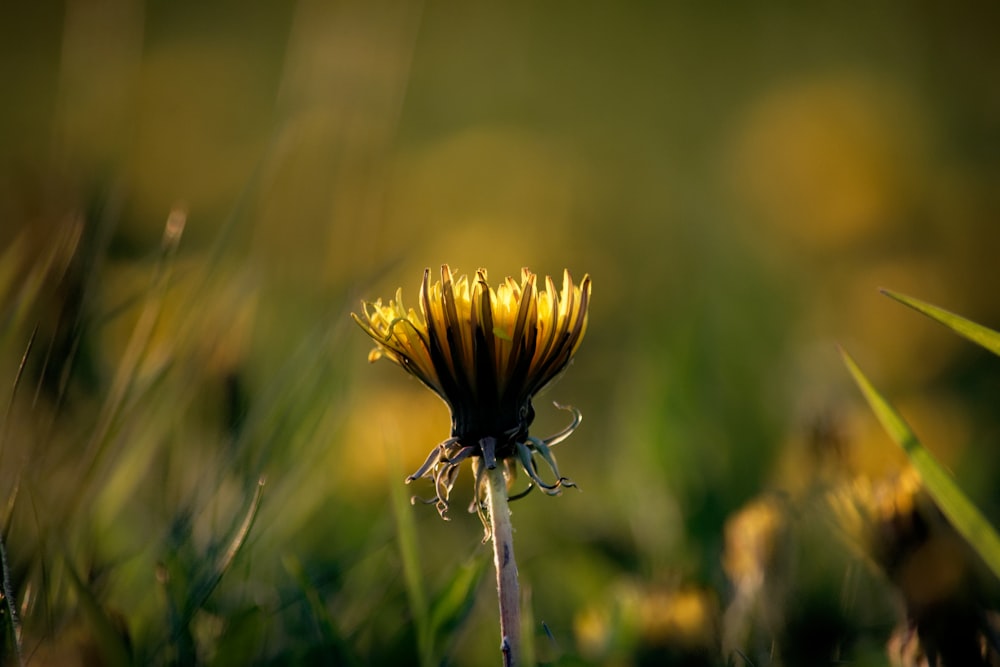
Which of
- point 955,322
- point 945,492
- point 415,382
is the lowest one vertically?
point 945,492

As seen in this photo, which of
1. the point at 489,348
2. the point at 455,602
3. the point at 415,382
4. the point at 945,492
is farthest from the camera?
the point at 415,382

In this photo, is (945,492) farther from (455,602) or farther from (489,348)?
(455,602)

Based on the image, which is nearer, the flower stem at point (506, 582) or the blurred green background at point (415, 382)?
the flower stem at point (506, 582)

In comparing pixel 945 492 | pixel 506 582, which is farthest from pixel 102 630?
pixel 945 492

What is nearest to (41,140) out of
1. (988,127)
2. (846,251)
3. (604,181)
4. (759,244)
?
(604,181)

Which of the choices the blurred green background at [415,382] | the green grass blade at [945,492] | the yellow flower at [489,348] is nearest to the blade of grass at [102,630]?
the blurred green background at [415,382]

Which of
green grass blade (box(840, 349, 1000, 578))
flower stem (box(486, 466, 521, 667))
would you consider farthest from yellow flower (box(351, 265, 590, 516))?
green grass blade (box(840, 349, 1000, 578))

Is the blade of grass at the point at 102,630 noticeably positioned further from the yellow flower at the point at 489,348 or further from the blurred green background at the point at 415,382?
the yellow flower at the point at 489,348
